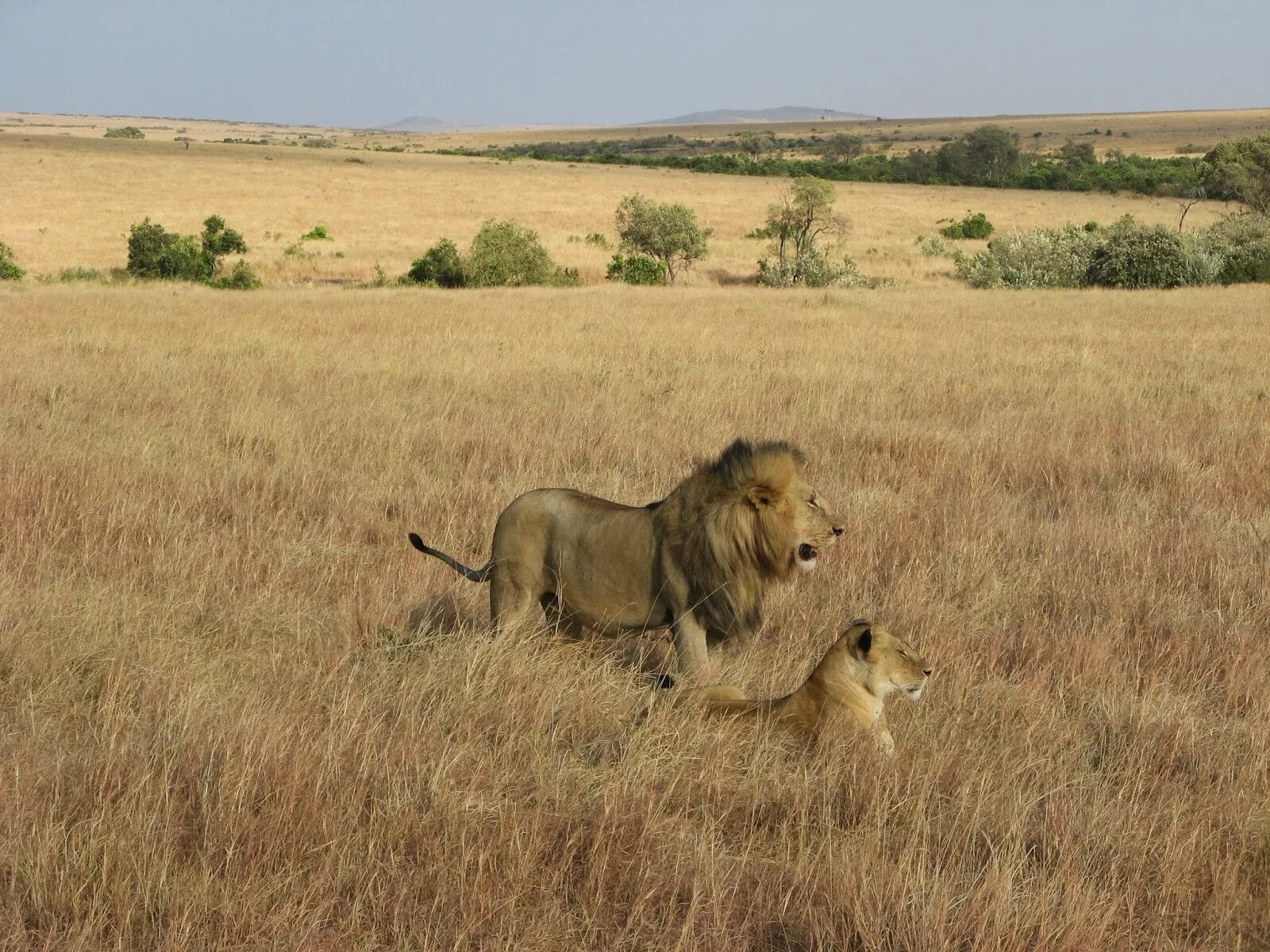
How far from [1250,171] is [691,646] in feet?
175

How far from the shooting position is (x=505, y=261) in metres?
32.8

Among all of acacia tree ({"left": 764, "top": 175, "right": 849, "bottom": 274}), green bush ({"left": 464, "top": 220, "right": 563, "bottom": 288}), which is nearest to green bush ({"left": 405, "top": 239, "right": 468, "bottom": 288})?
green bush ({"left": 464, "top": 220, "right": 563, "bottom": 288})

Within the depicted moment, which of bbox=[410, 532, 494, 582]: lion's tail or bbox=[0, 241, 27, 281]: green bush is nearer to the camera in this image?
bbox=[410, 532, 494, 582]: lion's tail


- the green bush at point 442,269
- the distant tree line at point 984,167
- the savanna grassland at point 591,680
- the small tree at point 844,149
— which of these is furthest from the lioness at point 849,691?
the small tree at point 844,149

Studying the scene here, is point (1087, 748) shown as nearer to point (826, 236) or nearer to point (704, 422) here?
point (704, 422)

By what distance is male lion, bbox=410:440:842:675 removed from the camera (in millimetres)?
4641

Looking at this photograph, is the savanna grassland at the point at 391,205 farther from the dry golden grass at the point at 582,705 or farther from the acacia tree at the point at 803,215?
the dry golden grass at the point at 582,705

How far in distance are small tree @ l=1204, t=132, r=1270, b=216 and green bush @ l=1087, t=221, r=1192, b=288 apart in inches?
779

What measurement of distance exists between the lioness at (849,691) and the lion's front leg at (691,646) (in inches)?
13.5

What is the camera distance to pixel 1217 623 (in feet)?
18.9

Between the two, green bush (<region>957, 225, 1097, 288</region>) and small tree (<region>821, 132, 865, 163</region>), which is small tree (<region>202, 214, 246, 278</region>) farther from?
small tree (<region>821, 132, 865, 163</region>)

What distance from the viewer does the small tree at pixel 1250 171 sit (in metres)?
49.3

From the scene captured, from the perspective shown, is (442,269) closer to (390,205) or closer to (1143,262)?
(1143,262)

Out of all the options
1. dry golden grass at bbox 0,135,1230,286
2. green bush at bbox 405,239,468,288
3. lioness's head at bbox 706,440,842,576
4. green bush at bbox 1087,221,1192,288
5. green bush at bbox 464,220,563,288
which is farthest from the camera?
dry golden grass at bbox 0,135,1230,286
